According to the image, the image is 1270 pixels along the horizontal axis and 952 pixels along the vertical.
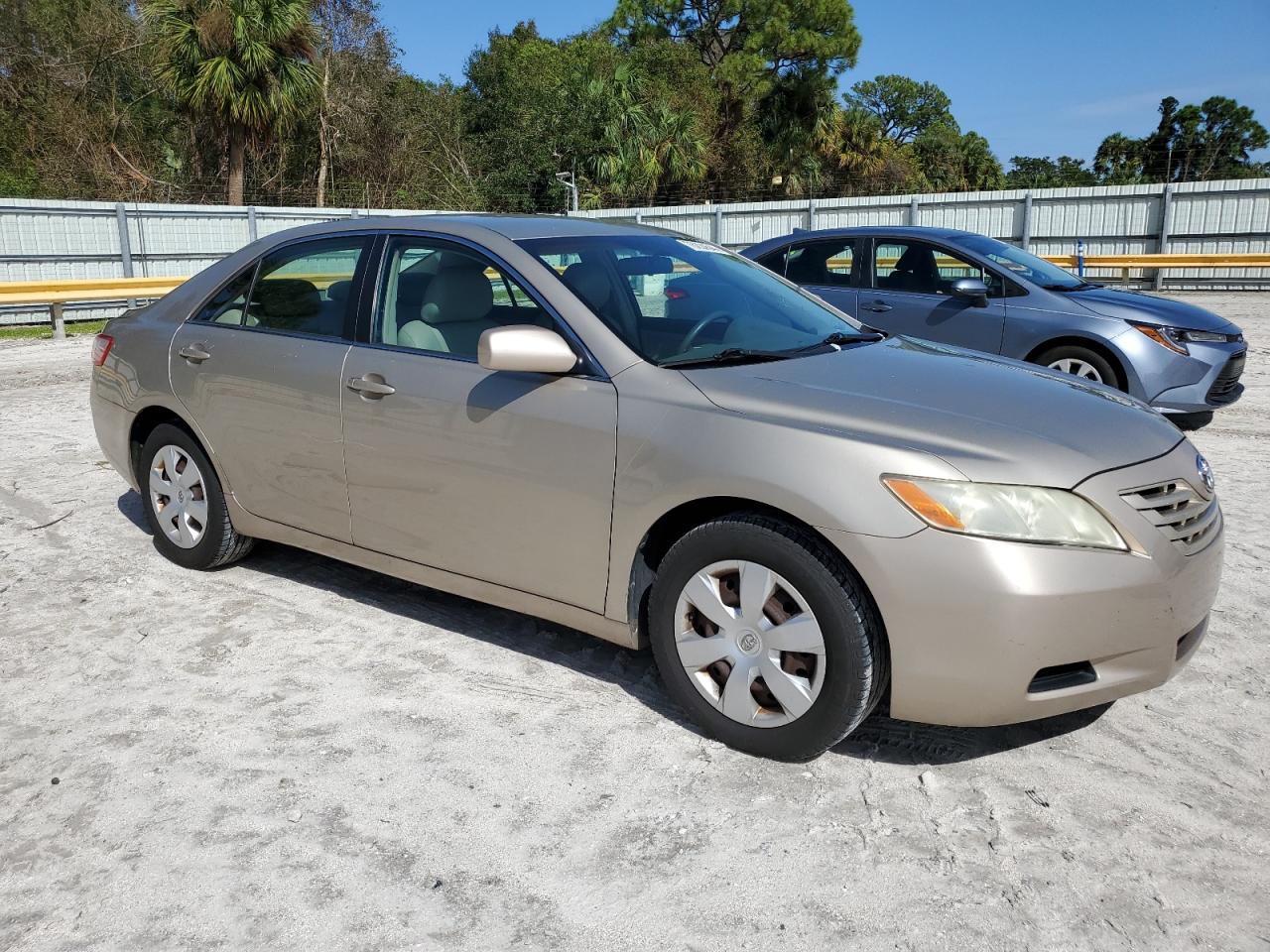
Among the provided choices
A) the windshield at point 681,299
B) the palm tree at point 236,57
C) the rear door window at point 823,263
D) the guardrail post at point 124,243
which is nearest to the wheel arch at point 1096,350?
the rear door window at point 823,263

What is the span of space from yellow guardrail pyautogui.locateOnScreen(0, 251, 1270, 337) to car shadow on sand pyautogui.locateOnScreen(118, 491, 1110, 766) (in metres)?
11.3

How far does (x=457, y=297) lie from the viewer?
3.92 meters

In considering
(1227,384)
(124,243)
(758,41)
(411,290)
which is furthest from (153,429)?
(758,41)

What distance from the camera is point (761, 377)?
3334mm

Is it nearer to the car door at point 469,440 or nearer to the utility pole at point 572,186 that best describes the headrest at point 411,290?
the car door at point 469,440

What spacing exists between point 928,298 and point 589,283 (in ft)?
16.5

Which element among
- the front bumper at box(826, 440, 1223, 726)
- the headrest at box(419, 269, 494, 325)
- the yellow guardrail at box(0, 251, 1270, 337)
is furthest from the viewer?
the yellow guardrail at box(0, 251, 1270, 337)

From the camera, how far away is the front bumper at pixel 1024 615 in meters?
2.74

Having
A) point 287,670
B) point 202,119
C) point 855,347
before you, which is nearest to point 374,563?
point 287,670

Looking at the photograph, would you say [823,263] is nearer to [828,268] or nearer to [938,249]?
[828,268]

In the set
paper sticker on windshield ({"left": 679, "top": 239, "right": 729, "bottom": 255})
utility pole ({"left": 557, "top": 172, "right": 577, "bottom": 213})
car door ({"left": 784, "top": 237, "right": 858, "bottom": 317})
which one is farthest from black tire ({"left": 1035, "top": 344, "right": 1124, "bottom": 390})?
utility pole ({"left": 557, "top": 172, "right": 577, "bottom": 213})

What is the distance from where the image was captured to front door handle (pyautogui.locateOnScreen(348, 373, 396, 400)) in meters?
3.89

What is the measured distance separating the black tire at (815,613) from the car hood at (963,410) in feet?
1.15

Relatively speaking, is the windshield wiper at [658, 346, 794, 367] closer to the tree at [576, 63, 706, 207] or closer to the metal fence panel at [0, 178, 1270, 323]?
the metal fence panel at [0, 178, 1270, 323]
